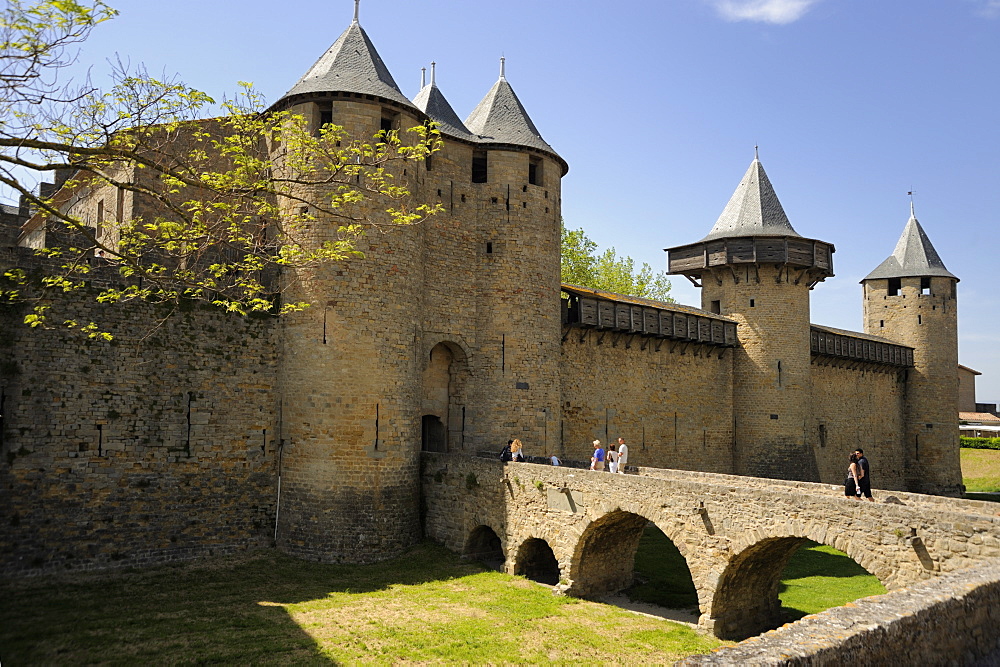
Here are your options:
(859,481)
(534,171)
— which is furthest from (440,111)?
(859,481)

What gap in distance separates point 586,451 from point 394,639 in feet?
35.4

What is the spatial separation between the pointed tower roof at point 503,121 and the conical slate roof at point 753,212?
9483 mm

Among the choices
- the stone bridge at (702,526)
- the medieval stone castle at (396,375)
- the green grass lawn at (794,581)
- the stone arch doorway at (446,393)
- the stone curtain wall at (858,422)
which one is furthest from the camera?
the stone curtain wall at (858,422)

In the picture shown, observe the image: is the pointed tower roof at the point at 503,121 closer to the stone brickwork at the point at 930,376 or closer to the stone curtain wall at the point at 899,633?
the stone curtain wall at the point at 899,633

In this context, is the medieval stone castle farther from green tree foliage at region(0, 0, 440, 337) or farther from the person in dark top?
the person in dark top

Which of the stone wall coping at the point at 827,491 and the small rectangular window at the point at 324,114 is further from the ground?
the small rectangular window at the point at 324,114

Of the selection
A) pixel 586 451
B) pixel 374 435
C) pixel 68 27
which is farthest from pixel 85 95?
→ pixel 586 451

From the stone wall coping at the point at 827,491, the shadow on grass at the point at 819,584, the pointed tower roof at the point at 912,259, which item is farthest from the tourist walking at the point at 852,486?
the pointed tower roof at the point at 912,259

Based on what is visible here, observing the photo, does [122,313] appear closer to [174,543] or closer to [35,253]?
[35,253]

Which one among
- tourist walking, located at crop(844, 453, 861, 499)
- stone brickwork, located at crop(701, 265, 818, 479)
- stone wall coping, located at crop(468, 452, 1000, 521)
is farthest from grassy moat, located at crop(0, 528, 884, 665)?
stone brickwork, located at crop(701, 265, 818, 479)

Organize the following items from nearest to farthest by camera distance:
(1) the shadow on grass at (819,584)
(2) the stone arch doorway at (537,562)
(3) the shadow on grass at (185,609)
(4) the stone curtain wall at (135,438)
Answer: (3) the shadow on grass at (185,609) < (4) the stone curtain wall at (135,438) < (1) the shadow on grass at (819,584) < (2) the stone arch doorway at (537,562)

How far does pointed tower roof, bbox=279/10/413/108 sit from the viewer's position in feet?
51.9

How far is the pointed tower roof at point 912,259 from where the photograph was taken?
33250 mm

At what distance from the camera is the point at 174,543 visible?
13805mm
